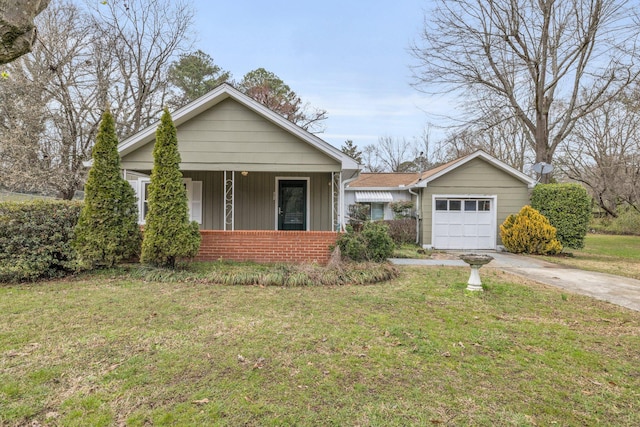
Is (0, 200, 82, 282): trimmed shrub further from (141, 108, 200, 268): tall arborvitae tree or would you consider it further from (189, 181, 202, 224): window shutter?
(189, 181, 202, 224): window shutter

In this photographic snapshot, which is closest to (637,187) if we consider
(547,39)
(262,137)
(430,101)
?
(547,39)

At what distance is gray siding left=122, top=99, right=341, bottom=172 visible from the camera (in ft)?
30.7

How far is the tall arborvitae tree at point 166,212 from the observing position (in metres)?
7.25

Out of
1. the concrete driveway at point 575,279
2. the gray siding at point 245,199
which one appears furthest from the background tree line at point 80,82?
the concrete driveway at point 575,279

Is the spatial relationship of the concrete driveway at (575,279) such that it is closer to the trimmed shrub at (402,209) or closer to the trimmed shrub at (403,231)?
the trimmed shrub at (403,231)

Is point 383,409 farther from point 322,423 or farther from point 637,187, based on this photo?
point 637,187

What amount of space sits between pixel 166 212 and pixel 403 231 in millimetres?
10461

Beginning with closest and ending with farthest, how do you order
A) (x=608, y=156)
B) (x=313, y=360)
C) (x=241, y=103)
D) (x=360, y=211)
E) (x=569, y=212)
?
(x=313, y=360)
(x=241, y=103)
(x=569, y=212)
(x=360, y=211)
(x=608, y=156)

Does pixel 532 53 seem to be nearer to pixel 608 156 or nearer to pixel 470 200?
pixel 470 200

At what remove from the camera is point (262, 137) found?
31.1 feet

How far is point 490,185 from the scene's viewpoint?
13453mm

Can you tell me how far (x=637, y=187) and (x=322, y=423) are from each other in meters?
26.7

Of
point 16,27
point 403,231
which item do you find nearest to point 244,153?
point 16,27

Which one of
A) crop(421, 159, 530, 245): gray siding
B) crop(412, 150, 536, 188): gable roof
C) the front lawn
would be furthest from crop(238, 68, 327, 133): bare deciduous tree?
the front lawn
